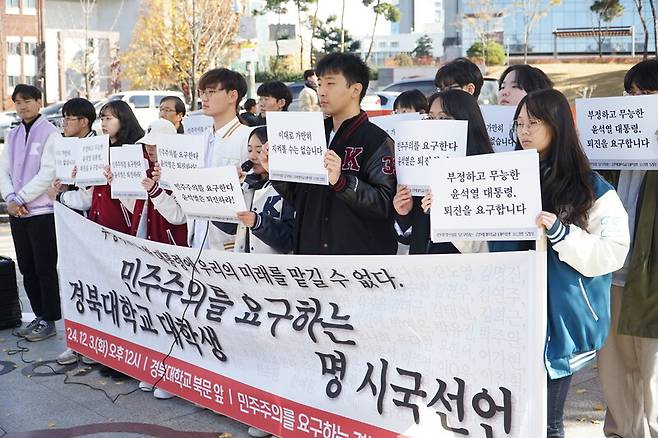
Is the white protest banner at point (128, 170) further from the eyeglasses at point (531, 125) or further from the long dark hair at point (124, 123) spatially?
the eyeglasses at point (531, 125)

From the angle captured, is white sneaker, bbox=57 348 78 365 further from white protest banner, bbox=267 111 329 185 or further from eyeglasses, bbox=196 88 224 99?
white protest banner, bbox=267 111 329 185

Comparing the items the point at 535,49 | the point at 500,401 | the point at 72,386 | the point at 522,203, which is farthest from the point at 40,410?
the point at 535,49

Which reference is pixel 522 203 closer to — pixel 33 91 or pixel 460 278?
pixel 460 278

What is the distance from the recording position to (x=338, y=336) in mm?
3693

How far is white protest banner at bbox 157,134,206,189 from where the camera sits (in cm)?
445

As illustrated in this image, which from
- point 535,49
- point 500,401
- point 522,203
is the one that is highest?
point 535,49

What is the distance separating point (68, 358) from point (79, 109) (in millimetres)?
1771

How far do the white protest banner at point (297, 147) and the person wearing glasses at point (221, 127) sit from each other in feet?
3.23

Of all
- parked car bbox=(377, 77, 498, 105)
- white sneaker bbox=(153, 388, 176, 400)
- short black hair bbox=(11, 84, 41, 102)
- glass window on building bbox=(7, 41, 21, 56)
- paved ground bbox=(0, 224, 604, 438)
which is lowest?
paved ground bbox=(0, 224, 604, 438)

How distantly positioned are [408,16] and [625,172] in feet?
307

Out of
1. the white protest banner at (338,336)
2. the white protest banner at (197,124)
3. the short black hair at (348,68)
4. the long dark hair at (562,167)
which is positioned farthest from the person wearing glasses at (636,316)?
the white protest banner at (197,124)

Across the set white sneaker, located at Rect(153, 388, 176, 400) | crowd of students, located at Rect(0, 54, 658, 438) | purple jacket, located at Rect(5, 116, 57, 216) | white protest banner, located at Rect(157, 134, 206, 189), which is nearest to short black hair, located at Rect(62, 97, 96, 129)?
crowd of students, located at Rect(0, 54, 658, 438)

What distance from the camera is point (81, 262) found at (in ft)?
17.7

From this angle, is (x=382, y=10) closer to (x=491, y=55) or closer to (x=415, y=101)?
(x=491, y=55)
